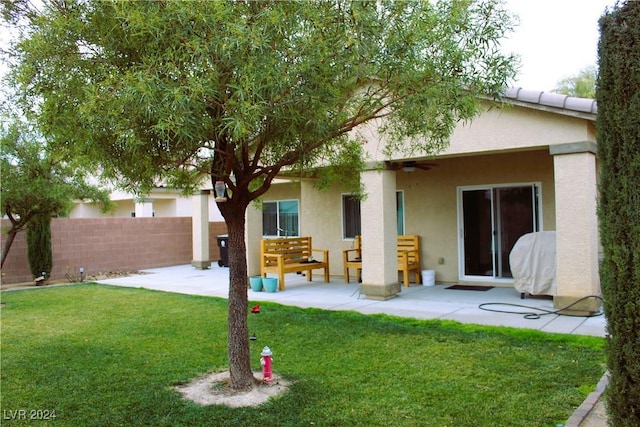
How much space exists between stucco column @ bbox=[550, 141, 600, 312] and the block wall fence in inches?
505

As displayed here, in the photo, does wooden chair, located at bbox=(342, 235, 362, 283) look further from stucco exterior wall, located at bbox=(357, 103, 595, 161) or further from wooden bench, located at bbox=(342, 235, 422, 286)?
stucco exterior wall, located at bbox=(357, 103, 595, 161)

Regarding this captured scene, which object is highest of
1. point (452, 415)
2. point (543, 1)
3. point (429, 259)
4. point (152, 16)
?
point (543, 1)

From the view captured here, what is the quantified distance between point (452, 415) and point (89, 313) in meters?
7.19

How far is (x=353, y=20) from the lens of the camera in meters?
3.97

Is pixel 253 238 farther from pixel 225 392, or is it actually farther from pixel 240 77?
pixel 240 77

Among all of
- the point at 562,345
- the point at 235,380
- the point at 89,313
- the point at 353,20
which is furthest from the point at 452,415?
the point at 89,313

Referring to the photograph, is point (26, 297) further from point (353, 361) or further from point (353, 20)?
point (353, 20)

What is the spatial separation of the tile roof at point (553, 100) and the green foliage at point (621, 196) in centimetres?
481

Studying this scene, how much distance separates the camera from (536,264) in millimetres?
9125

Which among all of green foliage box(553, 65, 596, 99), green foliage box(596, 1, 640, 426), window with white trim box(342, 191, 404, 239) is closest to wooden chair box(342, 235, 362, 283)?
window with white trim box(342, 191, 404, 239)

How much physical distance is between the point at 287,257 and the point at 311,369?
6643mm

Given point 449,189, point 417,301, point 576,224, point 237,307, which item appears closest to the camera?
point 237,307

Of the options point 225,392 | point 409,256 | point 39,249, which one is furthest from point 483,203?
point 39,249

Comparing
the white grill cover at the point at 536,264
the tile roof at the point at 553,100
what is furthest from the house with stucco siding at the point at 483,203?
the white grill cover at the point at 536,264
